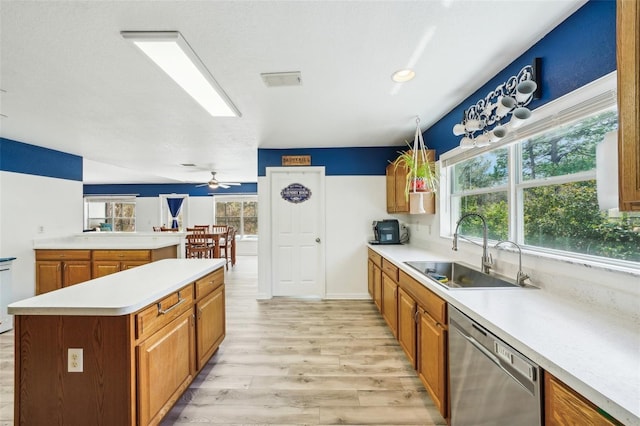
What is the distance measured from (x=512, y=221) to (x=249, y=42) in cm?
215

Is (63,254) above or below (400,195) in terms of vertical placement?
below

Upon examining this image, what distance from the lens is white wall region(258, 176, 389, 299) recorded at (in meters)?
3.94

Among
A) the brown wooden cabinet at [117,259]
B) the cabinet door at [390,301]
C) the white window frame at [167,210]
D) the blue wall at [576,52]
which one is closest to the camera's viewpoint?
the blue wall at [576,52]

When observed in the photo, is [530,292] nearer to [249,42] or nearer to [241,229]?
[249,42]

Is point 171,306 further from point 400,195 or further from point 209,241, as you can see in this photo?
point 209,241

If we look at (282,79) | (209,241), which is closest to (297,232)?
(282,79)

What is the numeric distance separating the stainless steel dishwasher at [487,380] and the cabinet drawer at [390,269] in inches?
39.0

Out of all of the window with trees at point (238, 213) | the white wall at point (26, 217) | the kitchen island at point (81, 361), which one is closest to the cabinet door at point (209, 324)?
the kitchen island at point (81, 361)

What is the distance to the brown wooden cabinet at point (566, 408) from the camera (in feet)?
2.28

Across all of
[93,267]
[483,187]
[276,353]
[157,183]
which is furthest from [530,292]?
[157,183]

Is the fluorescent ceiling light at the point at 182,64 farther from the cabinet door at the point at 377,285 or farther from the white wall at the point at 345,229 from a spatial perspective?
the cabinet door at the point at 377,285

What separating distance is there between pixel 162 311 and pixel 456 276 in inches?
89.3

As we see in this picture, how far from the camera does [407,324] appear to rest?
212cm

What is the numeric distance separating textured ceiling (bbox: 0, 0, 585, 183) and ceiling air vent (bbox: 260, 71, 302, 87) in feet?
0.18
